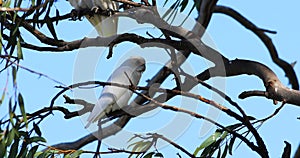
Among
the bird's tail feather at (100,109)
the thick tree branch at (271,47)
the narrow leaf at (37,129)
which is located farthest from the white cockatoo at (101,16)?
the narrow leaf at (37,129)

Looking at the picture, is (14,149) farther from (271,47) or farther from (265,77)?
(271,47)

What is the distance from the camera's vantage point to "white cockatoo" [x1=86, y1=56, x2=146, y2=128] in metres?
2.19

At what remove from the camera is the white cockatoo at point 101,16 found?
9.36 feet

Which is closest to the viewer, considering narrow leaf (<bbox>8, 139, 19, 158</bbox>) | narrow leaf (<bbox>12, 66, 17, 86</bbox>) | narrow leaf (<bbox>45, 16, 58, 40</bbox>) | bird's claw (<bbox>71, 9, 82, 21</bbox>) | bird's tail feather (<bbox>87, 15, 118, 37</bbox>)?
narrow leaf (<bbox>12, 66, 17, 86</bbox>)

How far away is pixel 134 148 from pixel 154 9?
17.5 inches

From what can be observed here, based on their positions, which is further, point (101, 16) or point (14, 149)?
point (101, 16)

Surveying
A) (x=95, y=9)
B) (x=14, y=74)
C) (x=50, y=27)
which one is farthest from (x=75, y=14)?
(x=14, y=74)

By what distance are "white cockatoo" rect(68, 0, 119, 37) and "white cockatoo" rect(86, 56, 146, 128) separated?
1.06 feet

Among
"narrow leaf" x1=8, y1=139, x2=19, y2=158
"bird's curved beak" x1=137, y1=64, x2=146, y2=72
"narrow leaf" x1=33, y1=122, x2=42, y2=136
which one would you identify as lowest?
"narrow leaf" x1=8, y1=139, x2=19, y2=158

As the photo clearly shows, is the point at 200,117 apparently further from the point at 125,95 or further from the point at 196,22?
the point at 196,22

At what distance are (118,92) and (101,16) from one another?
722 mm

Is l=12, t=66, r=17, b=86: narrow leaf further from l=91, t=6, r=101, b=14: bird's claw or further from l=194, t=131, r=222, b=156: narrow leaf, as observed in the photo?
l=91, t=6, r=101, b=14: bird's claw

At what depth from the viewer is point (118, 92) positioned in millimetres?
2338

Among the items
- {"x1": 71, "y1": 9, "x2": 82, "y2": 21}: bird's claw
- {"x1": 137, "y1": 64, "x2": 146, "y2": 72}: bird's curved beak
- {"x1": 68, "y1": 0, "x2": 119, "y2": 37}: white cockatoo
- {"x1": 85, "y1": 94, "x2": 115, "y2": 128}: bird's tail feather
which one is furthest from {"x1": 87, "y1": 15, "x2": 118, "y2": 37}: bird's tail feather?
{"x1": 85, "y1": 94, "x2": 115, "y2": 128}: bird's tail feather
